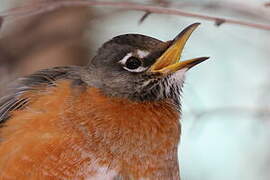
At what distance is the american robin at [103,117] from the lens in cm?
410

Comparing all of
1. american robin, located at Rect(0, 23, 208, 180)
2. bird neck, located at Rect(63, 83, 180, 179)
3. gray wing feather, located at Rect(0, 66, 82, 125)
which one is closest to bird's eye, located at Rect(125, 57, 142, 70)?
american robin, located at Rect(0, 23, 208, 180)

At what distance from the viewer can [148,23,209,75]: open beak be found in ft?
14.2

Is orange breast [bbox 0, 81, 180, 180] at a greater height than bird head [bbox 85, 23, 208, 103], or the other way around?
bird head [bbox 85, 23, 208, 103]

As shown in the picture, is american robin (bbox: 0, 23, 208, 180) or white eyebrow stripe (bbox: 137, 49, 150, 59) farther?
white eyebrow stripe (bbox: 137, 49, 150, 59)

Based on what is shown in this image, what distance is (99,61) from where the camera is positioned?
471cm

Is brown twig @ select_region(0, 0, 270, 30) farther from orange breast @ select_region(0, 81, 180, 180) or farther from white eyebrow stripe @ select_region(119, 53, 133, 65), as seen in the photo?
orange breast @ select_region(0, 81, 180, 180)

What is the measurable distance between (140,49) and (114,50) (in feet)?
0.82

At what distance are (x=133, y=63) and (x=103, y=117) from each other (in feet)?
1.40

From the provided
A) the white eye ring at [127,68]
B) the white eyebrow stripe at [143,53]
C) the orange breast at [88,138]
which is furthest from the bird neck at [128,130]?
the white eyebrow stripe at [143,53]

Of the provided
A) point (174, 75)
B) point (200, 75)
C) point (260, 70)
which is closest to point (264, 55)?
point (260, 70)

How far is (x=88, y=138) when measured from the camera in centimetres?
421

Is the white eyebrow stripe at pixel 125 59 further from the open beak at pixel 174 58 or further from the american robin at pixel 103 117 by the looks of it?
the open beak at pixel 174 58

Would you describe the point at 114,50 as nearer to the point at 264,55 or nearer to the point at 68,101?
the point at 68,101

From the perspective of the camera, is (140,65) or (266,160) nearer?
(140,65)
